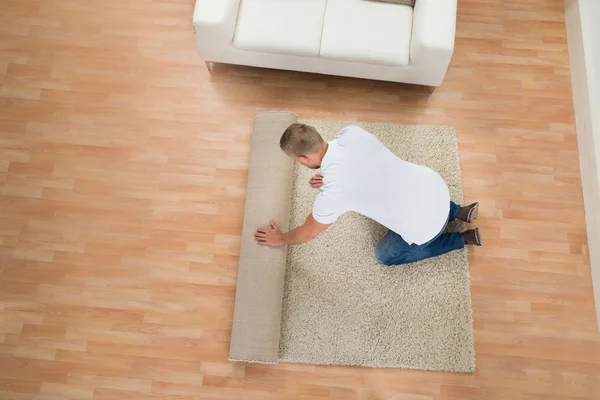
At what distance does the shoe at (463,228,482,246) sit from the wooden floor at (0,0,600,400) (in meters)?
0.22

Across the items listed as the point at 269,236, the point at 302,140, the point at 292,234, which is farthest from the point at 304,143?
the point at 269,236

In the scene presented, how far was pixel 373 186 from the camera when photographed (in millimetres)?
1975

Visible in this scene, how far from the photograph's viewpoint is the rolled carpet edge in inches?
99.9

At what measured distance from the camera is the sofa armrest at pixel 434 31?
275 centimetres

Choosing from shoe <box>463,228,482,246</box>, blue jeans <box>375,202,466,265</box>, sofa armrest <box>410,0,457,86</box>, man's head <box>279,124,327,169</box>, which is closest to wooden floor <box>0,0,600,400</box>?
shoe <box>463,228,482,246</box>

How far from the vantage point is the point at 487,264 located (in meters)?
2.90

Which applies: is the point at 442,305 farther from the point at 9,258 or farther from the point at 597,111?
the point at 9,258

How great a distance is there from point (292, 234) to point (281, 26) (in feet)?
4.50

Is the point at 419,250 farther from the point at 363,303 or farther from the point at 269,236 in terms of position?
the point at 269,236

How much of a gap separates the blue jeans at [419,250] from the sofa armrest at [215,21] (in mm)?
1546

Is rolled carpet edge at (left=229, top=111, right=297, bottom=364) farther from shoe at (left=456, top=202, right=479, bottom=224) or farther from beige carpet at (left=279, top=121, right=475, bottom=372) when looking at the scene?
shoe at (left=456, top=202, right=479, bottom=224)

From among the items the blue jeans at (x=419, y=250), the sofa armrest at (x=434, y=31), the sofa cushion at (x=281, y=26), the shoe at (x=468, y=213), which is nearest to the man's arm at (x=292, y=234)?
the blue jeans at (x=419, y=250)

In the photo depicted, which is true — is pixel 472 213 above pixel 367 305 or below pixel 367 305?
above

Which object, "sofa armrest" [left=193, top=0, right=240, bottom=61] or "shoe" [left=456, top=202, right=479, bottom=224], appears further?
"sofa armrest" [left=193, top=0, right=240, bottom=61]
